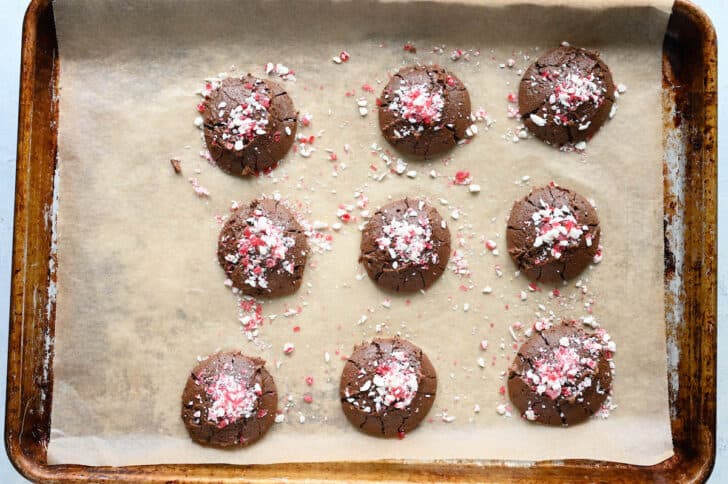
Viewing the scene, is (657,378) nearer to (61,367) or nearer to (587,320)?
(587,320)

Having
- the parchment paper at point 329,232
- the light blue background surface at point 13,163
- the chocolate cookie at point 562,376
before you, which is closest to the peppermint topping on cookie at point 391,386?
the parchment paper at point 329,232

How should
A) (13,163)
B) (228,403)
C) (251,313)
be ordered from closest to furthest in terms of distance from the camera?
(228,403) → (251,313) → (13,163)

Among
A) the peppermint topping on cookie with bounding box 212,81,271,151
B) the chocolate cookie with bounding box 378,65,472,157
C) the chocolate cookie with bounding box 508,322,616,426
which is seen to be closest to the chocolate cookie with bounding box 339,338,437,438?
the chocolate cookie with bounding box 508,322,616,426

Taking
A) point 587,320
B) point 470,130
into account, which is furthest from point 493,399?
point 470,130

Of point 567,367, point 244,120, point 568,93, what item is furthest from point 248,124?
point 567,367

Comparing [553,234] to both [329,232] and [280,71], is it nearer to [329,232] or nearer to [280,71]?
[329,232]

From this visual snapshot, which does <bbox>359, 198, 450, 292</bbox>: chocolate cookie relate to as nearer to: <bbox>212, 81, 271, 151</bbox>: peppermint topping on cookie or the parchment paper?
the parchment paper
